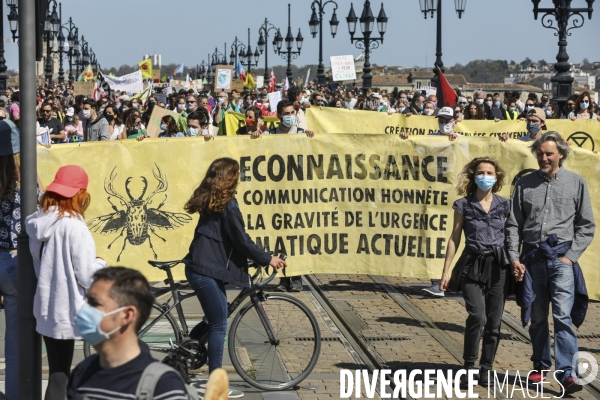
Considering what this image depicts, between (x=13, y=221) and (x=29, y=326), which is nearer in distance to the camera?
(x=29, y=326)

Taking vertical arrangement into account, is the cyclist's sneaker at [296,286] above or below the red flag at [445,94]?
below

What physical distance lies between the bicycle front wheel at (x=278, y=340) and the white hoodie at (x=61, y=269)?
1892 millimetres

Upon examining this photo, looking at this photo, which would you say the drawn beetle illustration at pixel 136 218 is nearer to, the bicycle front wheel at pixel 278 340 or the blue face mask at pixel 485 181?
the bicycle front wheel at pixel 278 340

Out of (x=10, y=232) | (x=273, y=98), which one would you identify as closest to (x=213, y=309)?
(x=10, y=232)

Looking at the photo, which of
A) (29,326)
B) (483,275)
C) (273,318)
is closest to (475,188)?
(483,275)

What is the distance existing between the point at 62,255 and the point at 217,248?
1578mm

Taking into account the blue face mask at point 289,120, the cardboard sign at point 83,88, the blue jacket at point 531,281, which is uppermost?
the cardboard sign at point 83,88

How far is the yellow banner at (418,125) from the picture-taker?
13.1 metres

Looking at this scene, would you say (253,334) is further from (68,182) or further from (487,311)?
(68,182)

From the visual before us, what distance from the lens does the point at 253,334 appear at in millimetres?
7969

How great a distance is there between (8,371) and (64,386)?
0.85 meters

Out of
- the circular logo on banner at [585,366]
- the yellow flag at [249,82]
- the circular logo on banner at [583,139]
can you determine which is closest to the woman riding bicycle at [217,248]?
the circular logo on banner at [585,366]

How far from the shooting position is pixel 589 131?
13055 millimetres

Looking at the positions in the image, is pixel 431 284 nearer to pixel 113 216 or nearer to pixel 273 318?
pixel 113 216
